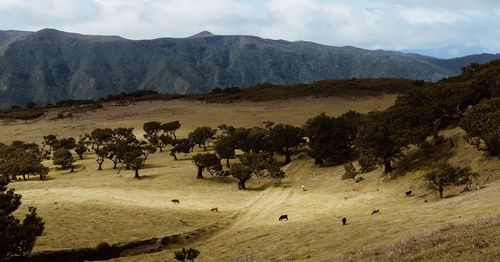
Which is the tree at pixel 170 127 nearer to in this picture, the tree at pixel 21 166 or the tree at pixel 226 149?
the tree at pixel 226 149

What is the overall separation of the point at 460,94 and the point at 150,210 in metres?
51.3

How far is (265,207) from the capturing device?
61.6 metres

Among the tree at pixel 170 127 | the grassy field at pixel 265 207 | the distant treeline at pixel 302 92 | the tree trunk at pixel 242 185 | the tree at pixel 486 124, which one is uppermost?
the distant treeline at pixel 302 92

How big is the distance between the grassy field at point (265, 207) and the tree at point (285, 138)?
10.7 ft

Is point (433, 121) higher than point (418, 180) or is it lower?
higher

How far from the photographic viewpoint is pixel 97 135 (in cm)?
10781

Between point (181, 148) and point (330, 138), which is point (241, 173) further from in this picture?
point (181, 148)

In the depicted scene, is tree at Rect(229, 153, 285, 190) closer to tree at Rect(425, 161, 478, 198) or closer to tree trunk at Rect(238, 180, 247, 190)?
tree trunk at Rect(238, 180, 247, 190)

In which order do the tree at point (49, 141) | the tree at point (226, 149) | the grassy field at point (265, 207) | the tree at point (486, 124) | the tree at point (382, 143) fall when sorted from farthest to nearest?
1. the tree at point (49, 141)
2. the tree at point (226, 149)
3. the tree at point (382, 143)
4. the tree at point (486, 124)
5. the grassy field at point (265, 207)

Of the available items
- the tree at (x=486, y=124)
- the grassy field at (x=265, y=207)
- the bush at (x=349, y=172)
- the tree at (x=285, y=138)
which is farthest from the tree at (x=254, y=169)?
the tree at (x=486, y=124)

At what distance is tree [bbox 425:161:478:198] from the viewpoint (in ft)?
164

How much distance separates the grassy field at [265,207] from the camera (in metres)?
37.1

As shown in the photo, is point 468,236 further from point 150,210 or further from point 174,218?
point 150,210

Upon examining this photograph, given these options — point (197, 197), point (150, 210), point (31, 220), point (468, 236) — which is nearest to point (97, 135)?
point (197, 197)
